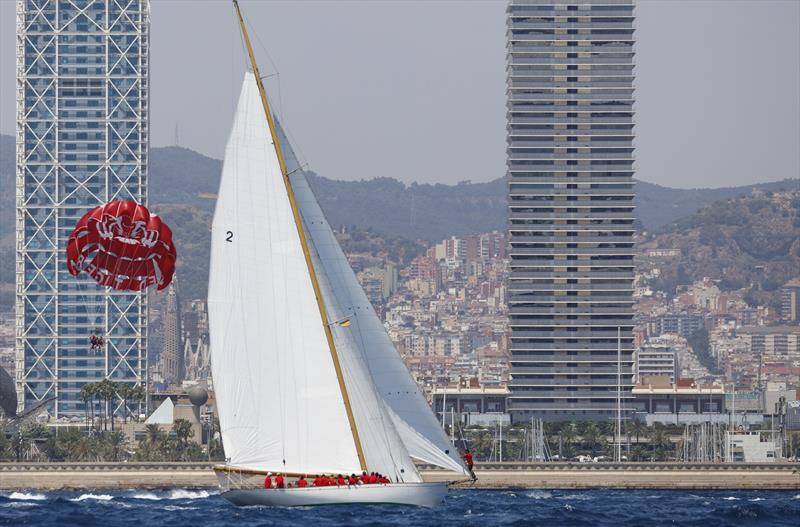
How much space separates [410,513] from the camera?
57844 mm

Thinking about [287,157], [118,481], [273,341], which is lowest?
[118,481]

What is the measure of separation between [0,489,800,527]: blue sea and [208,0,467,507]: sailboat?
167 centimetres

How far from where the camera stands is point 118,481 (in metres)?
123

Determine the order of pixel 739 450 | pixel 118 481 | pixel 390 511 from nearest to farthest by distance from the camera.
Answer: pixel 390 511 → pixel 118 481 → pixel 739 450

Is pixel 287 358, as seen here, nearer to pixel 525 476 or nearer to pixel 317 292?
pixel 317 292

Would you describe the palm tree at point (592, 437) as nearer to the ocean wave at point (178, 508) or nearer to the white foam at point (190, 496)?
the white foam at point (190, 496)

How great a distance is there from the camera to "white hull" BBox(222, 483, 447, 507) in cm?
5778

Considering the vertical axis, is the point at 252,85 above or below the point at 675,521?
above

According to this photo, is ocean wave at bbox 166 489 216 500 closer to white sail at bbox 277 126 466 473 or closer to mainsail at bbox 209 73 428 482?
mainsail at bbox 209 73 428 482

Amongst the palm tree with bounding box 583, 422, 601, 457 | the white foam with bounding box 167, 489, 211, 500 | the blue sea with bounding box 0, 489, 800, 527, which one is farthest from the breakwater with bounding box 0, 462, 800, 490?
the palm tree with bounding box 583, 422, 601, 457

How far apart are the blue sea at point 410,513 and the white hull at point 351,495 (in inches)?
10.4

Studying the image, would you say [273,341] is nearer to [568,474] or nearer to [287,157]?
[287,157]

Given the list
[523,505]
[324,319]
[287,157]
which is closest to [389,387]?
[324,319]

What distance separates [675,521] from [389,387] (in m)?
13.8
